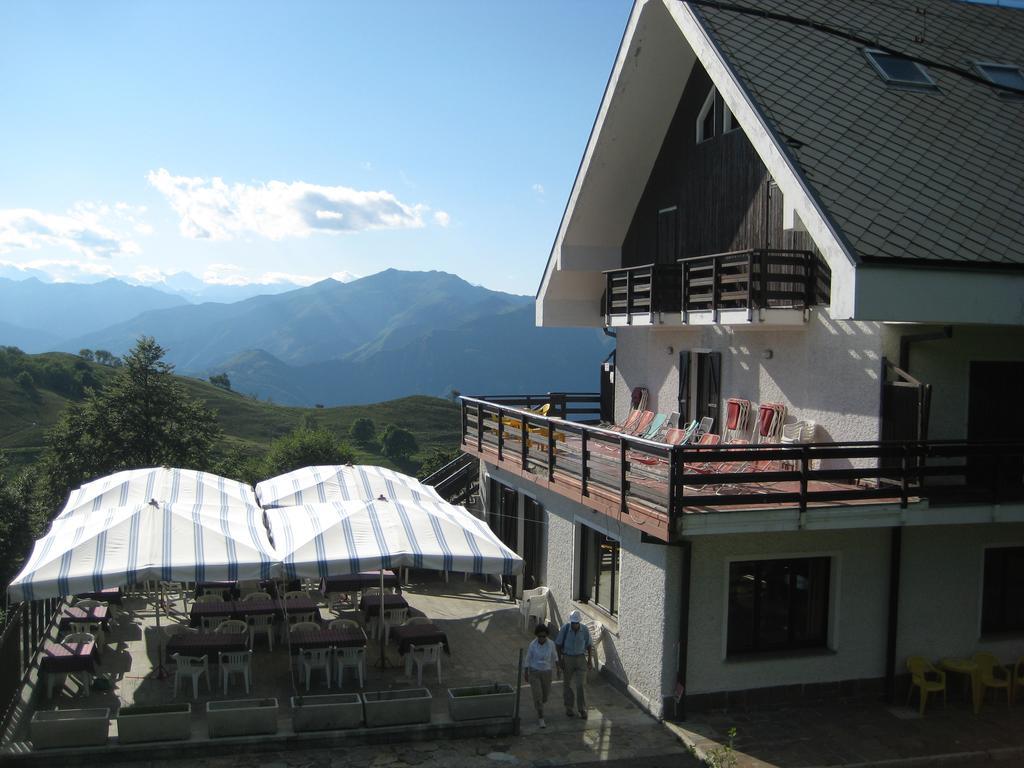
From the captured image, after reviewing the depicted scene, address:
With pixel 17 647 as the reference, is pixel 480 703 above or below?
below

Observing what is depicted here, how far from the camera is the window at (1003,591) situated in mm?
14305

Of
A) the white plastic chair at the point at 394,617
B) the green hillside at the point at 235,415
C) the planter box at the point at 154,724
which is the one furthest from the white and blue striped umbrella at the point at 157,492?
the green hillside at the point at 235,415

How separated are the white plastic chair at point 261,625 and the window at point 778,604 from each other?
793 cm

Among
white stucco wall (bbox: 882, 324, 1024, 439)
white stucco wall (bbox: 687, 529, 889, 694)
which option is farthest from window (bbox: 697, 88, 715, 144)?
white stucco wall (bbox: 687, 529, 889, 694)

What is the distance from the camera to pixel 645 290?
57.6 ft

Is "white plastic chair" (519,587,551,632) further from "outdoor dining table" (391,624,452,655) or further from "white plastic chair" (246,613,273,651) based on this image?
"white plastic chair" (246,613,273,651)

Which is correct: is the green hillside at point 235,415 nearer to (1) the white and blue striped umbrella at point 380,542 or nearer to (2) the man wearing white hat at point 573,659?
(1) the white and blue striped umbrella at point 380,542

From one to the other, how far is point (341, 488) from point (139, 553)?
591 cm

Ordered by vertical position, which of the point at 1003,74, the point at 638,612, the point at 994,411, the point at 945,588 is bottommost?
the point at 638,612

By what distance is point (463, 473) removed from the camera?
24.5 meters

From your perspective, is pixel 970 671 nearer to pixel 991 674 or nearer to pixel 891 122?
pixel 991 674

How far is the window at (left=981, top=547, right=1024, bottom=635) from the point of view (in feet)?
46.9

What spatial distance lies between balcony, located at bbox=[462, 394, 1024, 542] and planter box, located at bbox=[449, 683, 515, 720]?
2.99 m

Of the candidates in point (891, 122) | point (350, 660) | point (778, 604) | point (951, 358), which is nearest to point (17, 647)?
point (350, 660)
